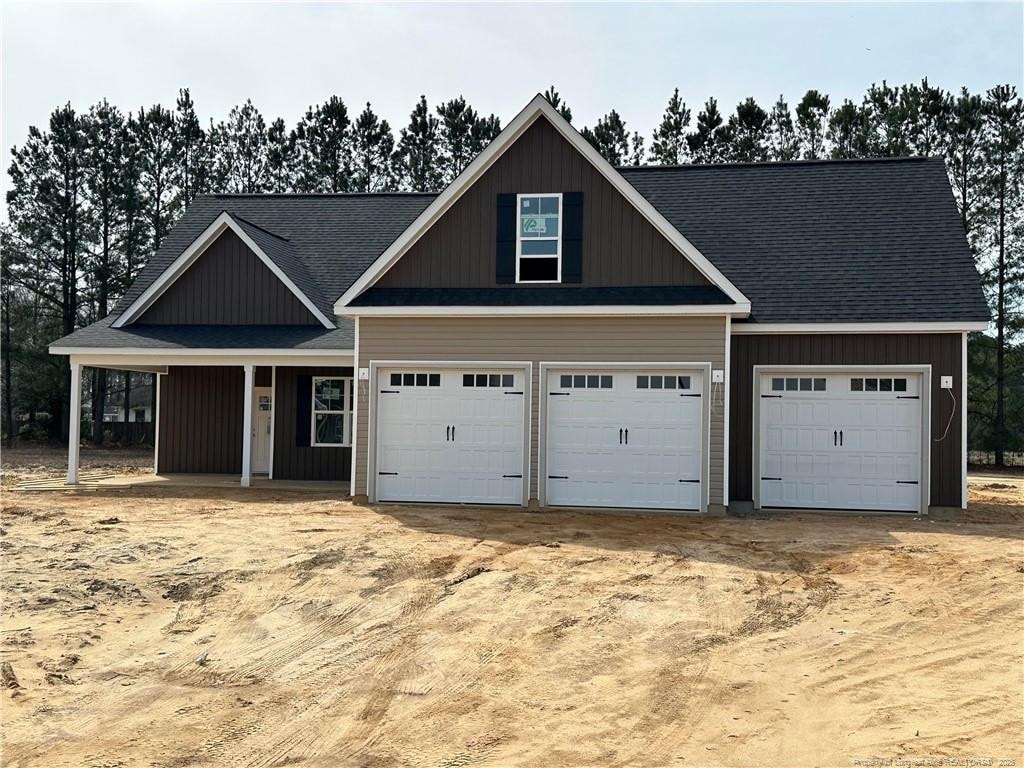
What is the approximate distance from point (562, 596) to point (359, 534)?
384 cm

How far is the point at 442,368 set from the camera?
14820 millimetres

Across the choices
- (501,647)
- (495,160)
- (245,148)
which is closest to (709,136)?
(245,148)

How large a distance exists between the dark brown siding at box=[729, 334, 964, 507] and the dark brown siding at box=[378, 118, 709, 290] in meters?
1.80

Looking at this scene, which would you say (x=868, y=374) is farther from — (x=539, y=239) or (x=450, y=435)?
(x=450, y=435)

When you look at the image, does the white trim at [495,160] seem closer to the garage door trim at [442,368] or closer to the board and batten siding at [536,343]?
the board and batten siding at [536,343]

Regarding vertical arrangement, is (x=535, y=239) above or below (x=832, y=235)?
below

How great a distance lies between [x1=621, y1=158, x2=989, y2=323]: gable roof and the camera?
15.0m

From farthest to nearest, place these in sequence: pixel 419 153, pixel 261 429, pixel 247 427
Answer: pixel 419 153 → pixel 261 429 → pixel 247 427

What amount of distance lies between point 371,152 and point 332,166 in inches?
67.3

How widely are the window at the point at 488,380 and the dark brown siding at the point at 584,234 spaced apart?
145 cm

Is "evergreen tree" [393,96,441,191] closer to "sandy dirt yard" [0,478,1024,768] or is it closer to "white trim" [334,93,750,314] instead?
"white trim" [334,93,750,314]

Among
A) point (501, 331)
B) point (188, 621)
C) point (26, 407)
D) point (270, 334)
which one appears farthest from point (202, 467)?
point (26, 407)

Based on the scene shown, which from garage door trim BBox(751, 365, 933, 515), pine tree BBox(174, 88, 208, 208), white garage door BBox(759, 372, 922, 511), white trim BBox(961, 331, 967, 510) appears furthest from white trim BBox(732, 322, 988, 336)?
pine tree BBox(174, 88, 208, 208)

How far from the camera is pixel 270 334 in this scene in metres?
18.3
